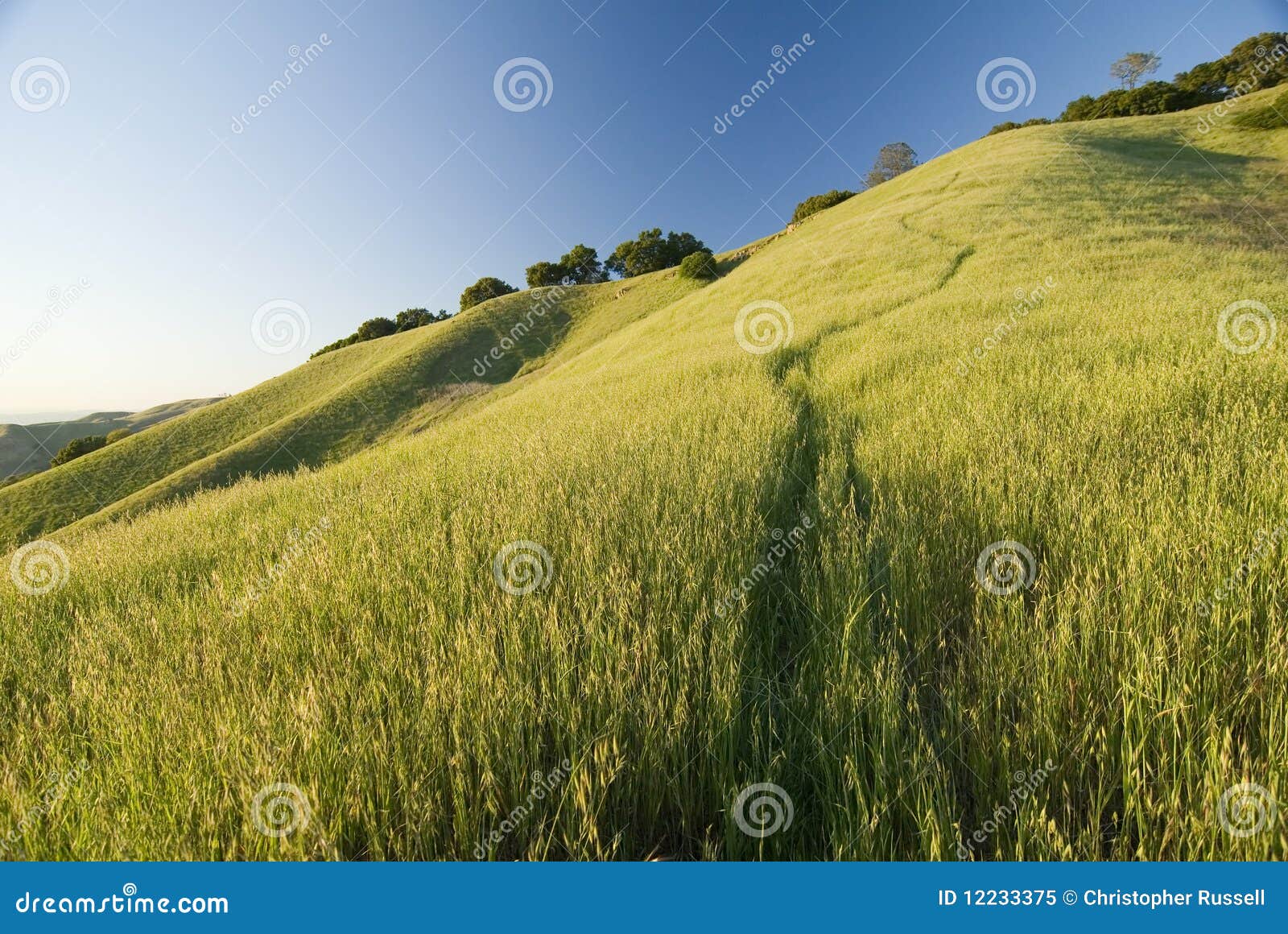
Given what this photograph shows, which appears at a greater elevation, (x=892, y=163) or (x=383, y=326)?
(x=892, y=163)

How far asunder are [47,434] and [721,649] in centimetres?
12712

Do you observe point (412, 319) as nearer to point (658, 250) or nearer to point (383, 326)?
point (383, 326)

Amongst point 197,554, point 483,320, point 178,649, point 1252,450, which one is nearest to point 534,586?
A: point 178,649

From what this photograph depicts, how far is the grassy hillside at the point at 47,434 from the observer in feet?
216

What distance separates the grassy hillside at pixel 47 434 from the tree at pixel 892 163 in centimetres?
9175

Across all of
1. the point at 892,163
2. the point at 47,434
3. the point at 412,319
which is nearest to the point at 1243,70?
the point at 892,163

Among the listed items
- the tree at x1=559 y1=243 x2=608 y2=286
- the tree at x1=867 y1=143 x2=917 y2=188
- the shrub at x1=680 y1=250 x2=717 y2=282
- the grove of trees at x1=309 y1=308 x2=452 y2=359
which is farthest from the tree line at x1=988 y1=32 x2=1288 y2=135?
the grove of trees at x1=309 y1=308 x2=452 y2=359

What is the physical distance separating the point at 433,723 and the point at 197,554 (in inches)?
140

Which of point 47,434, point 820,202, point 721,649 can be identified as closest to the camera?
point 721,649

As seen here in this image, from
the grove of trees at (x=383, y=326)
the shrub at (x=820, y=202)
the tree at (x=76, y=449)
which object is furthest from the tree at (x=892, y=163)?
the tree at (x=76, y=449)

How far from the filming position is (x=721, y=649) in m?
1.95

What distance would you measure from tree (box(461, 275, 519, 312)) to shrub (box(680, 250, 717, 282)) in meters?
27.5

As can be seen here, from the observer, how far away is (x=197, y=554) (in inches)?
150

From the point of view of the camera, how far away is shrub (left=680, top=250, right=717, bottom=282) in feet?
131
